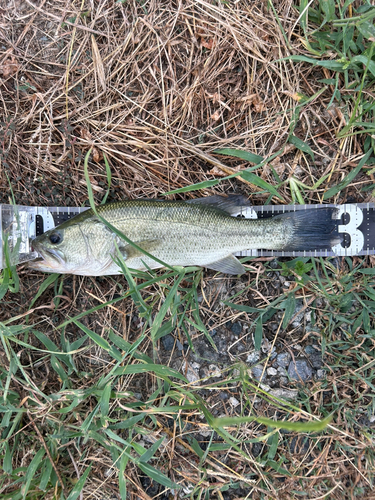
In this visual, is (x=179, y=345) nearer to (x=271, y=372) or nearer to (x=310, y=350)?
(x=271, y=372)

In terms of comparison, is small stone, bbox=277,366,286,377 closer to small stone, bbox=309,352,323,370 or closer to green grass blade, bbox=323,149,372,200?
small stone, bbox=309,352,323,370

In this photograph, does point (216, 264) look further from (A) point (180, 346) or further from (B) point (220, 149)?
(B) point (220, 149)

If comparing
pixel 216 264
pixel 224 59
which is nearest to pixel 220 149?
pixel 224 59

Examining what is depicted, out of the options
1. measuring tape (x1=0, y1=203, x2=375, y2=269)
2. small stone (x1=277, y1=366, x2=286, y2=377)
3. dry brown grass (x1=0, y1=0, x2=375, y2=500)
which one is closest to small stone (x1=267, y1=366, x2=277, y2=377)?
small stone (x1=277, y1=366, x2=286, y2=377)

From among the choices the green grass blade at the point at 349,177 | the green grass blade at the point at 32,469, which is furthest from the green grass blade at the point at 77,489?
the green grass blade at the point at 349,177

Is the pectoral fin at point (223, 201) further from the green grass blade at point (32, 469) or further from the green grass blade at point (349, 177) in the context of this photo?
the green grass blade at point (32, 469)

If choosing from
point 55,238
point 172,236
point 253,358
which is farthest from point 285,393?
point 55,238

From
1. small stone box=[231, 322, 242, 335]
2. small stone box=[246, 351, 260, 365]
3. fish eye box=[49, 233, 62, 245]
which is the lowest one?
small stone box=[246, 351, 260, 365]
